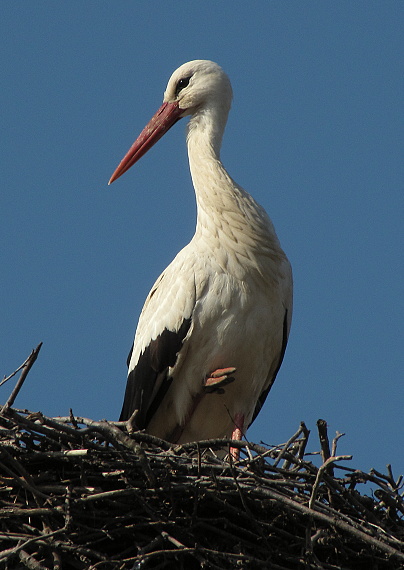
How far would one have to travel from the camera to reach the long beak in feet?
21.0

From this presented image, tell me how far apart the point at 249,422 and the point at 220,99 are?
71.1 inches

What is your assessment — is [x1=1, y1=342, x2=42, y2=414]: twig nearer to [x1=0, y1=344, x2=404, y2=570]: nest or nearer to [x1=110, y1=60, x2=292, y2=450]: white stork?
[x1=0, y1=344, x2=404, y2=570]: nest

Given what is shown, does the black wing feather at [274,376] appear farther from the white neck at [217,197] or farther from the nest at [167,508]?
the nest at [167,508]

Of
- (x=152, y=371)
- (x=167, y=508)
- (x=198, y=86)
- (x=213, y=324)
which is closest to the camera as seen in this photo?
(x=167, y=508)

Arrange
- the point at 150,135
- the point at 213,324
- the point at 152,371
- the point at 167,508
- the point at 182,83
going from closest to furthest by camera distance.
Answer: the point at 167,508
the point at 213,324
the point at 152,371
the point at 182,83
the point at 150,135

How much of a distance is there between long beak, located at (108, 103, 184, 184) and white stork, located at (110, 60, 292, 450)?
0.59 meters

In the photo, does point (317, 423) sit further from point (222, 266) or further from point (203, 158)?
point (203, 158)

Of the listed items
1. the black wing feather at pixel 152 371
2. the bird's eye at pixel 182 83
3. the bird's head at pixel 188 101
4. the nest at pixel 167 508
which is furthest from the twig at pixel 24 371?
the bird's eye at pixel 182 83

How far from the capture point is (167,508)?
14.0ft

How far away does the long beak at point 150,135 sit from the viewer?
21.0ft

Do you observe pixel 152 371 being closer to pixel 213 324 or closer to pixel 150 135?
pixel 213 324

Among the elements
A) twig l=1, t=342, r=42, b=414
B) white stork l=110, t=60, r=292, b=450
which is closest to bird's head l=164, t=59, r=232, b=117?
white stork l=110, t=60, r=292, b=450

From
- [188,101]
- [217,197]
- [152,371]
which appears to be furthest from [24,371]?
[188,101]

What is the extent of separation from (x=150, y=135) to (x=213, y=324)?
1653 mm
